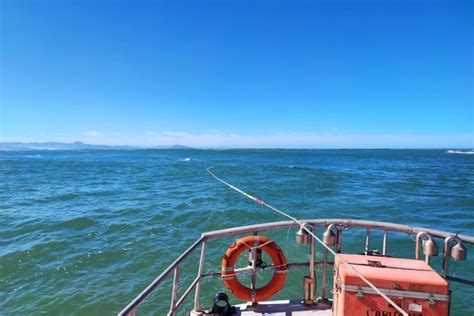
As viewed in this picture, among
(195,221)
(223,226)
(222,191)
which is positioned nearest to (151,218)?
(195,221)

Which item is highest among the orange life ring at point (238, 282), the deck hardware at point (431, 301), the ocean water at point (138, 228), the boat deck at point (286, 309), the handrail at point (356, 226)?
the handrail at point (356, 226)

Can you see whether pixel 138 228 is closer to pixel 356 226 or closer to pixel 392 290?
pixel 356 226

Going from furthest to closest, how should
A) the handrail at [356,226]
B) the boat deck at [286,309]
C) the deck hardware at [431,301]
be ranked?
the boat deck at [286,309] → the handrail at [356,226] → the deck hardware at [431,301]

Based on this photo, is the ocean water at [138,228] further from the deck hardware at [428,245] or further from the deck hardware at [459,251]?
the deck hardware at [459,251]

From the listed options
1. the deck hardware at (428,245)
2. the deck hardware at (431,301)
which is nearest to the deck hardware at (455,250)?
the deck hardware at (428,245)

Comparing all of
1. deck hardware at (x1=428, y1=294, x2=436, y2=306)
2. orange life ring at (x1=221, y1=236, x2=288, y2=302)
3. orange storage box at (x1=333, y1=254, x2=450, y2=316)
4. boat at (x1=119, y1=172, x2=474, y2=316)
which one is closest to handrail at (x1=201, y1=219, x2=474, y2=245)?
boat at (x1=119, y1=172, x2=474, y2=316)

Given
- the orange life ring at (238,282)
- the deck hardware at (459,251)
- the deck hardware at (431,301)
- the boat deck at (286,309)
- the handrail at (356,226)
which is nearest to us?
the deck hardware at (431,301)

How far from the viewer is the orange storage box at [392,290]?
278 centimetres

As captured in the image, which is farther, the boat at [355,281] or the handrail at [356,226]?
the handrail at [356,226]

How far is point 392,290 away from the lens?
285 cm

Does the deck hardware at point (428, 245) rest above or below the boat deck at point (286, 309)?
above

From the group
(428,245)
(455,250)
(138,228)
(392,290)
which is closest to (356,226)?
(428,245)

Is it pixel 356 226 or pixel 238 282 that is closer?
pixel 356 226

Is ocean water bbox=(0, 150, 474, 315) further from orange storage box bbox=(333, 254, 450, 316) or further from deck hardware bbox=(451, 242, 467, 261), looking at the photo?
orange storage box bbox=(333, 254, 450, 316)
